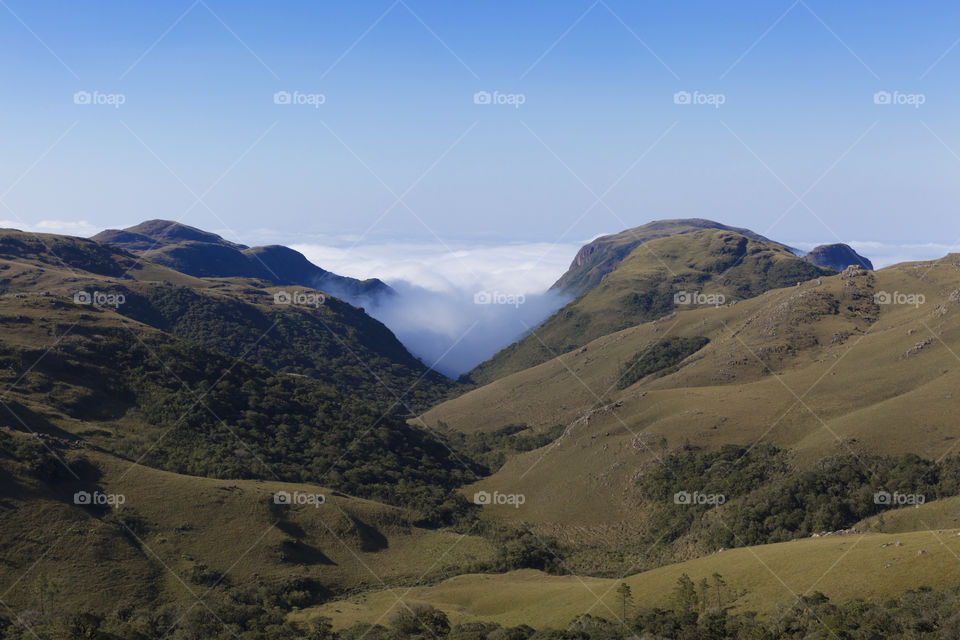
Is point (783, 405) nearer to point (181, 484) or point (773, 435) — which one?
point (773, 435)

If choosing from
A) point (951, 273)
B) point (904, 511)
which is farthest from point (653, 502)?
point (951, 273)

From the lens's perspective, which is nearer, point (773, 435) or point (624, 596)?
point (624, 596)

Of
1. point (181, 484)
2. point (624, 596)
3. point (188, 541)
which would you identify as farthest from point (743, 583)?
point (181, 484)

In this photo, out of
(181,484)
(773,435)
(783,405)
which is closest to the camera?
(181,484)

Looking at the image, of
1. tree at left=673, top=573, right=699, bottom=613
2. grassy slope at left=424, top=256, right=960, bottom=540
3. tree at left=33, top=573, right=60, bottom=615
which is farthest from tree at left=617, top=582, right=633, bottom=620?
tree at left=33, top=573, right=60, bottom=615

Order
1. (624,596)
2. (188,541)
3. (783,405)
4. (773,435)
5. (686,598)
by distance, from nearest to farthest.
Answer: (686,598), (624,596), (188,541), (773,435), (783,405)

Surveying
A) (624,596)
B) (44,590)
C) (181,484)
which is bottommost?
(624,596)
